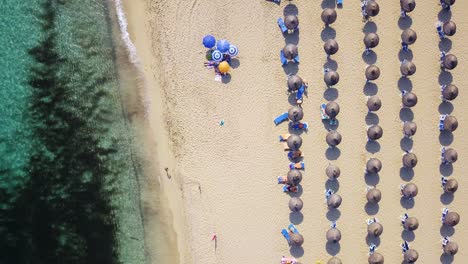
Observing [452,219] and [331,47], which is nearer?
[331,47]

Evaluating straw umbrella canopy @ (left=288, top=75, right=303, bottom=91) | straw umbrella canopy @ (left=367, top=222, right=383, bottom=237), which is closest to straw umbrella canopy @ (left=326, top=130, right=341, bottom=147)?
straw umbrella canopy @ (left=288, top=75, right=303, bottom=91)

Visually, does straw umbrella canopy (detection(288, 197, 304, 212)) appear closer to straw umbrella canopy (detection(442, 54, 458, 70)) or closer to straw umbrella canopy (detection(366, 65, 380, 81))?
straw umbrella canopy (detection(366, 65, 380, 81))

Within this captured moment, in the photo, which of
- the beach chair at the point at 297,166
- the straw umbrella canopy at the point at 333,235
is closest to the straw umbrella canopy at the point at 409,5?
the beach chair at the point at 297,166

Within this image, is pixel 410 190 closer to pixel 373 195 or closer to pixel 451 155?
pixel 373 195

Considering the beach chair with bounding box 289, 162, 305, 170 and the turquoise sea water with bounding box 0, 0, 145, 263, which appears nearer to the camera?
the turquoise sea water with bounding box 0, 0, 145, 263

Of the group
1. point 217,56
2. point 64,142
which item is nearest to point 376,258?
point 217,56

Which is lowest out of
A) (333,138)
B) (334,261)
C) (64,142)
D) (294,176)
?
(334,261)

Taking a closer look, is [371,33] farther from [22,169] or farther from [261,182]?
[22,169]
